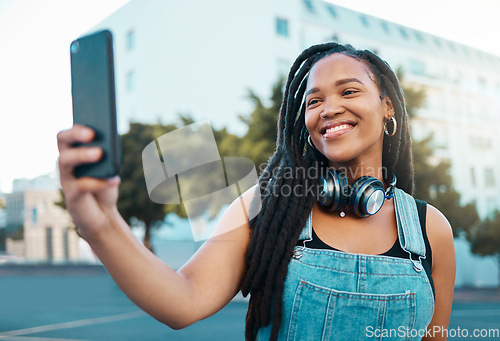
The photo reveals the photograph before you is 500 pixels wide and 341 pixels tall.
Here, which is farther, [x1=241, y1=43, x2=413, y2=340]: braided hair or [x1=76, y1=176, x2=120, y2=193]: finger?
[x1=241, y1=43, x2=413, y2=340]: braided hair

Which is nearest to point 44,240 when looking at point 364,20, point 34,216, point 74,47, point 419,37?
point 34,216

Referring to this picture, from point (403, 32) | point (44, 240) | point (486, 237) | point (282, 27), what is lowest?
point (486, 237)

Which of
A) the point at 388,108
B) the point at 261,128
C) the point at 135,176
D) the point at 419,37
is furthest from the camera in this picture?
the point at 419,37

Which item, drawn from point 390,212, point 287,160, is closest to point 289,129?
point 287,160

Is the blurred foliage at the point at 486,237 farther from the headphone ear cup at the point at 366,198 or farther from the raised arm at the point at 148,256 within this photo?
the raised arm at the point at 148,256

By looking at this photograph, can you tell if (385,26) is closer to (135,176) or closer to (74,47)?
(135,176)

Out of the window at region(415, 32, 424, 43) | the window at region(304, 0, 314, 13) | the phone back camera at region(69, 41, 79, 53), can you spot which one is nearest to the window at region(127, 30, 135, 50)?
the window at region(304, 0, 314, 13)

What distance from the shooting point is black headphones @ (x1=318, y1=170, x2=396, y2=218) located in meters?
1.54

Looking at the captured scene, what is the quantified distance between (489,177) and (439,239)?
2989 centimetres

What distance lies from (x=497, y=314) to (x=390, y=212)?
13.7 metres

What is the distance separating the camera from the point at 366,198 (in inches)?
61.7

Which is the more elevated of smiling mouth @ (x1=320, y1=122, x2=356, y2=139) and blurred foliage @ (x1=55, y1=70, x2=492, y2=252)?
blurred foliage @ (x1=55, y1=70, x2=492, y2=252)

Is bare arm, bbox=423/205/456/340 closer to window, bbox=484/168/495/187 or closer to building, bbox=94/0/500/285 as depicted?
building, bbox=94/0/500/285

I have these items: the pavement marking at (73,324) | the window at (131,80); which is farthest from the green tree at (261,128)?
the window at (131,80)
